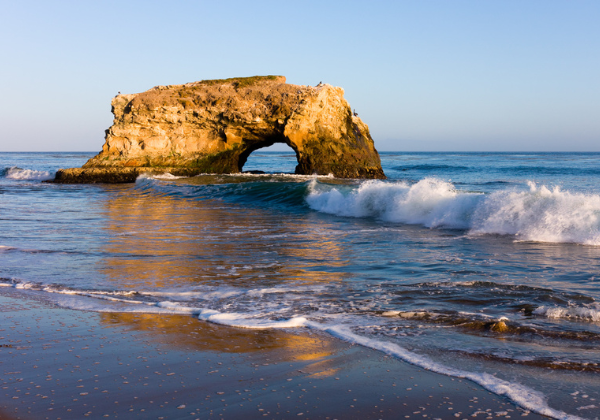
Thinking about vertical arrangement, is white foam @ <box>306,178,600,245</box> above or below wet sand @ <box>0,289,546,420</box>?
above

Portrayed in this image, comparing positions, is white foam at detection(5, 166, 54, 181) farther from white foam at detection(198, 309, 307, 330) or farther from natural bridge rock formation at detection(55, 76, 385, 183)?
white foam at detection(198, 309, 307, 330)

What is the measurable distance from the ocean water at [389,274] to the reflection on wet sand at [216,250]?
0.03 meters

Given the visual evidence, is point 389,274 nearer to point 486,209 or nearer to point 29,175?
point 486,209

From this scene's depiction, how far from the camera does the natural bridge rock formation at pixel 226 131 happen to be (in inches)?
1011

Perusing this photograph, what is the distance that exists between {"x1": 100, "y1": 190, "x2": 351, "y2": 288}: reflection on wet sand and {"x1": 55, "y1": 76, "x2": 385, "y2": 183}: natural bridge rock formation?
1285 cm

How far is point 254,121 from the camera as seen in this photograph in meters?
25.8

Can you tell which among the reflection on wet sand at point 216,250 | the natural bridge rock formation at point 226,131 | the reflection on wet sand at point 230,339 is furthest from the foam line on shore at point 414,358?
the natural bridge rock formation at point 226,131

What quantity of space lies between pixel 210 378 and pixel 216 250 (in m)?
4.96

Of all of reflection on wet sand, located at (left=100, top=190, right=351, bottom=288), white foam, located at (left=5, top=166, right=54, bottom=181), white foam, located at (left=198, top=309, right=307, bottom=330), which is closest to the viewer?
white foam, located at (left=198, top=309, right=307, bottom=330)

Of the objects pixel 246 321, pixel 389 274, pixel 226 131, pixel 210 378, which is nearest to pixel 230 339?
pixel 246 321

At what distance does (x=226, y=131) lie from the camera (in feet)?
88.3

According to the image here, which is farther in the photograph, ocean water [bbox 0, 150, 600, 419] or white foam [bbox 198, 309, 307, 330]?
white foam [bbox 198, 309, 307, 330]

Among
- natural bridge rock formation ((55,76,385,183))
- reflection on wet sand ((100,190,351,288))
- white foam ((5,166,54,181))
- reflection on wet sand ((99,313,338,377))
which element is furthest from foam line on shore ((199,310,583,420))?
white foam ((5,166,54,181))

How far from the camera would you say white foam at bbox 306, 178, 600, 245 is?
9.12 m
